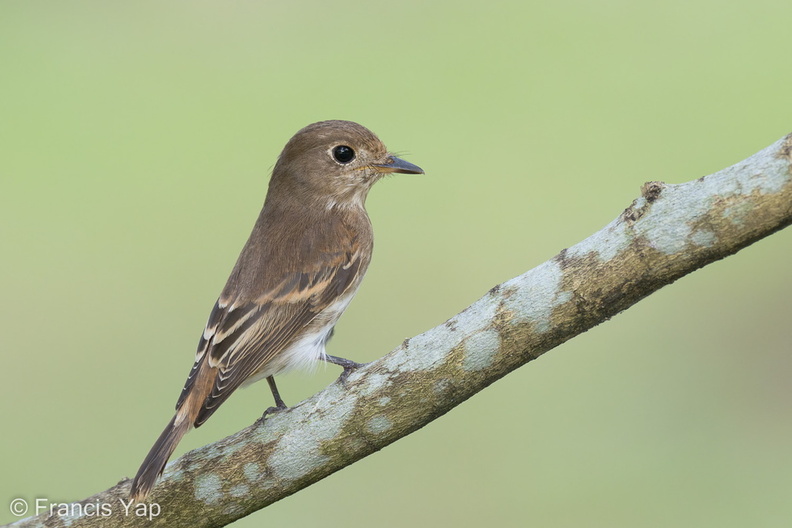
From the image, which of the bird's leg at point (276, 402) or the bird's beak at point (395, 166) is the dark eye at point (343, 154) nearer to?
the bird's beak at point (395, 166)

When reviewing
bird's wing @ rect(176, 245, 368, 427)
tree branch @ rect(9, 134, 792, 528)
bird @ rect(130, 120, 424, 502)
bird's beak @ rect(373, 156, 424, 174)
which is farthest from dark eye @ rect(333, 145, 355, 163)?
tree branch @ rect(9, 134, 792, 528)

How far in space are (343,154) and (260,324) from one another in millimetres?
1244

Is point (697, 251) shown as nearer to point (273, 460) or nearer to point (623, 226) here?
point (623, 226)

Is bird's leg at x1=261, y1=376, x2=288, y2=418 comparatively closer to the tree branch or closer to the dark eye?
the tree branch

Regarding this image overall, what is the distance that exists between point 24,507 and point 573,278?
125 inches

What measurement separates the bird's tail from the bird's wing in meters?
0.24

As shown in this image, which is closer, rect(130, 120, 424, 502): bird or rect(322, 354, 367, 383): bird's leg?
rect(322, 354, 367, 383): bird's leg

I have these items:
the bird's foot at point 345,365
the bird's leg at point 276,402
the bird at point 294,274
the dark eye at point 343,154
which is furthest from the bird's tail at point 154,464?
the dark eye at point 343,154

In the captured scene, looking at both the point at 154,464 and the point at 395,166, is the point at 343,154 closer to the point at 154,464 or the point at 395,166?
the point at 395,166

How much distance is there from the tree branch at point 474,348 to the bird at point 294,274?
11.1 inches

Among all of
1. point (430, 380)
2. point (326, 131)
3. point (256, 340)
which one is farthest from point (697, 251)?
point (326, 131)

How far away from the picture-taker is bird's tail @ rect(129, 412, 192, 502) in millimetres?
3387

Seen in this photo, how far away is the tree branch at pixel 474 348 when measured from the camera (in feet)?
9.02

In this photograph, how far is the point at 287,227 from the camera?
4781 mm
